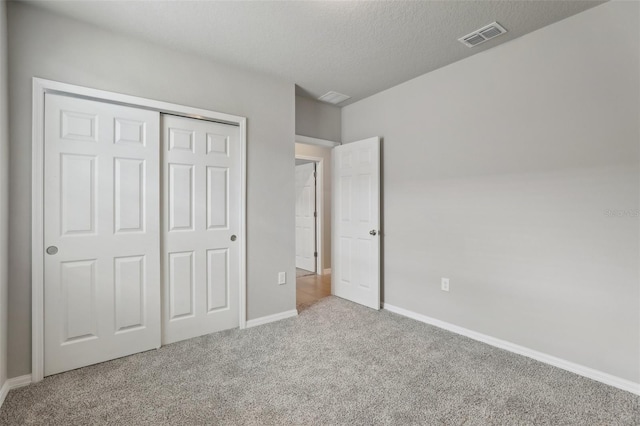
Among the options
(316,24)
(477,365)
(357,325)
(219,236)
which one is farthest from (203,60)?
(477,365)

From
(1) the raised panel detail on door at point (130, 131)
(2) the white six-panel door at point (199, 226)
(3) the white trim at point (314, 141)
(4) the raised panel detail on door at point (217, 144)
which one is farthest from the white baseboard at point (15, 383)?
(3) the white trim at point (314, 141)

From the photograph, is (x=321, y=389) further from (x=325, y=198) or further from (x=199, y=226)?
(x=325, y=198)

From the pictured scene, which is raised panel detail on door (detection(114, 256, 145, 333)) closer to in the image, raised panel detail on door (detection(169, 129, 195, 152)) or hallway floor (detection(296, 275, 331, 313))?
raised panel detail on door (detection(169, 129, 195, 152))

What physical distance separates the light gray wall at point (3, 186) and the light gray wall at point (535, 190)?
3.23 metres

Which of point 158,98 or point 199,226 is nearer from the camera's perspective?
point 158,98

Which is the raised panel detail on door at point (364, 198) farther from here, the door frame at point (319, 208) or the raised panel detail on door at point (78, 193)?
the raised panel detail on door at point (78, 193)

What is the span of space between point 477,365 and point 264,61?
3.08 m

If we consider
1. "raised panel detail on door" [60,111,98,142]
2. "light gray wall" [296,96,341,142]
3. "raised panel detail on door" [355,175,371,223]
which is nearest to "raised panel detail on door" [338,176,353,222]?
"raised panel detail on door" [355,175,371,223]

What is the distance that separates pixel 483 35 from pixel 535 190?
4.19 feet

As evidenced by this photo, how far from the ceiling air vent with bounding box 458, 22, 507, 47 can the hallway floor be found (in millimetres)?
3045

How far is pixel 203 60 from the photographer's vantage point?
9.13ft

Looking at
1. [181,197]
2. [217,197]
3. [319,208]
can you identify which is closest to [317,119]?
[217,197]

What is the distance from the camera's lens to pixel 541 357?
7.77 ft

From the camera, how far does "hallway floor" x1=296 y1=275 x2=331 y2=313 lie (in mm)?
3838
